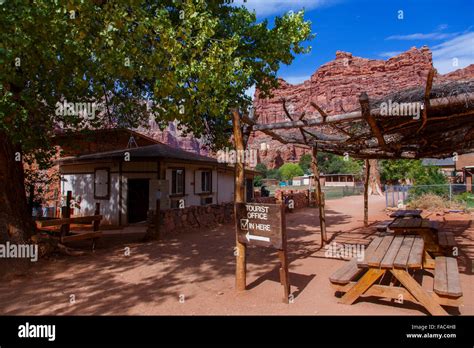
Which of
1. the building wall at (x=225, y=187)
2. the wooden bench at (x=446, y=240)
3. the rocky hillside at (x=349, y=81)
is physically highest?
the rocky hillside at (x=349, y=81)

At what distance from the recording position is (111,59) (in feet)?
21.4

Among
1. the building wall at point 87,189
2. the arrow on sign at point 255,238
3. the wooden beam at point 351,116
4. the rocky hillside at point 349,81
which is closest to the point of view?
the wooden beam at point 351,116

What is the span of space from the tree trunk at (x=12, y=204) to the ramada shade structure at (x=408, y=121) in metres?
5.79

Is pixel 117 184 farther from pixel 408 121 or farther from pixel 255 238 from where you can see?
pixel 408 121

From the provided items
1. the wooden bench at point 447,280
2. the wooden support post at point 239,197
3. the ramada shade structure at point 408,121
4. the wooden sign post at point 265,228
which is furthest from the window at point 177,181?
the wooden bench at point 447,280

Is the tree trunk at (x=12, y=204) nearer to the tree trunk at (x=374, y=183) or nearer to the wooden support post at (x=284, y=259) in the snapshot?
the wooden support post at (x=284, y=259)

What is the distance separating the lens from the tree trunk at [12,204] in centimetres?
748

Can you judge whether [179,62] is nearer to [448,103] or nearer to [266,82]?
[266,82]

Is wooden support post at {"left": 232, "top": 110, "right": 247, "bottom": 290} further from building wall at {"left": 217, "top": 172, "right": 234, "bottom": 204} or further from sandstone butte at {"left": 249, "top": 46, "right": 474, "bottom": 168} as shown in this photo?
sandstone butte at {"left": 249, "top": 46, "right": 474, "bottom": 168}

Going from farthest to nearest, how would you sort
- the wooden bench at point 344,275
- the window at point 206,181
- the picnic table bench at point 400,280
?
the window at point 206,181 → the wooden bench at point 344,275 → the picnic table bench at point 400,280

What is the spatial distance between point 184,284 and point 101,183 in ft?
40.4

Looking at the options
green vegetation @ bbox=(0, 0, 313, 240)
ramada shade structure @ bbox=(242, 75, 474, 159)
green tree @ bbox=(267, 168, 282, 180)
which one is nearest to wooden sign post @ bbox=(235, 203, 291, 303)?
ramada shade structure @ bbox=(242, 75, 474, 159)

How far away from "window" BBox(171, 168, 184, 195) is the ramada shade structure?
9373mm

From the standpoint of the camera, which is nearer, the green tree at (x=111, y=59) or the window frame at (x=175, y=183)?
the green tree at (x=111, y=59)
